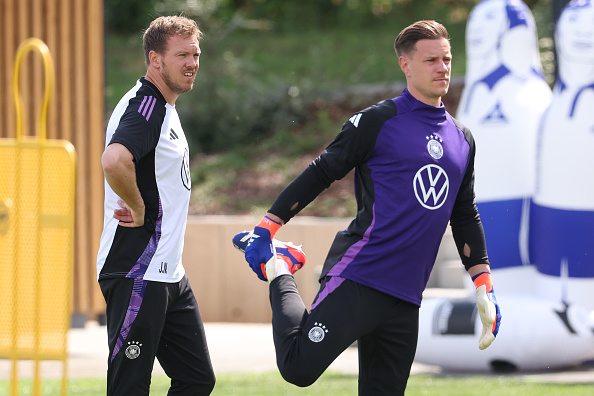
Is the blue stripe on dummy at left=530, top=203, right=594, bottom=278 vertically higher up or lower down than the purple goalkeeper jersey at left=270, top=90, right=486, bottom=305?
lower down

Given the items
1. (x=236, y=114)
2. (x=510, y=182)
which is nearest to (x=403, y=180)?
(x=510, y=182)

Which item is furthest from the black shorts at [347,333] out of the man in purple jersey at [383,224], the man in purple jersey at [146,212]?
the man in purple jersey at [146,212]

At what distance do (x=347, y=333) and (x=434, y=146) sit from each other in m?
0.86

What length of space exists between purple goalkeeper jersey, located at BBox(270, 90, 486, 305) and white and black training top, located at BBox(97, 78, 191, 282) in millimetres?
484

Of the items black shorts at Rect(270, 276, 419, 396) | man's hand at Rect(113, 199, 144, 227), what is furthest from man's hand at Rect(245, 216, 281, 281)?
man's hand at Rect(113, 199, 144, 227)

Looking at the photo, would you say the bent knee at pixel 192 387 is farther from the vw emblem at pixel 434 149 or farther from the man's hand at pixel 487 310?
the vw emblem at pixel 434 149

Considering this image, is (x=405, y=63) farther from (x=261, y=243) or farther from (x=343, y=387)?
(x=343, y=387)

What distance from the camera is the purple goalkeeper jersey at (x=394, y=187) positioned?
3986 mm

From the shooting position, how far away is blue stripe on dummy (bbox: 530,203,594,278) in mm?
7820

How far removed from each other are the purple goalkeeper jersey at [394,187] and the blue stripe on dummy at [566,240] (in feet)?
13.3

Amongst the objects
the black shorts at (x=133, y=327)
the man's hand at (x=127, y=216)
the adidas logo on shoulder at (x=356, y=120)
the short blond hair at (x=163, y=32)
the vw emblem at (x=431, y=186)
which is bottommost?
the black shorts at (x=133, y=327)

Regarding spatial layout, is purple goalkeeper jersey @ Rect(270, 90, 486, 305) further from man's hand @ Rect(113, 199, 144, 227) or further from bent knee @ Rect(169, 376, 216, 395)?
bent knee @ Rect(169, 376, 216, 395)

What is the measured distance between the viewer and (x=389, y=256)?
402 centimetres

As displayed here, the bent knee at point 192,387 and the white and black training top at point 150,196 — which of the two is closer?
the white and black training top at point 150,196
